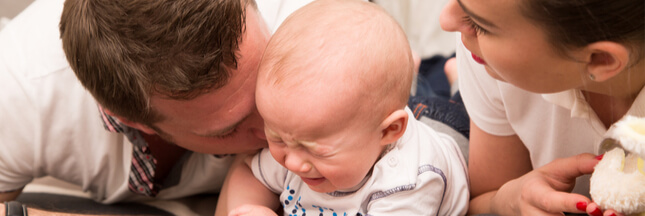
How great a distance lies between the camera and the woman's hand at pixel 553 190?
34.6 inches

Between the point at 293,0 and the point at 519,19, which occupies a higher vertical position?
the point at 519,19

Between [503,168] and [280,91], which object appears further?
[503,168]

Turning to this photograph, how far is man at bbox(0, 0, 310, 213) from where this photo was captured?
1.01 meters

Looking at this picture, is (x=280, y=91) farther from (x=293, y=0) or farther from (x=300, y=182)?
(x=293, y=0)

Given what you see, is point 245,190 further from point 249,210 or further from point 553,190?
point 553,190

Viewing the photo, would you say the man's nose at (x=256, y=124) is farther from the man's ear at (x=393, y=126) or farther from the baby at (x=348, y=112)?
the man's ear at (x=393, y=126)

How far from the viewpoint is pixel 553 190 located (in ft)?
3.09

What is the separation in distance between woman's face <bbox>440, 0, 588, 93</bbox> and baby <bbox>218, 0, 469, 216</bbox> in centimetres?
13

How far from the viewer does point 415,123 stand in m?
1.11

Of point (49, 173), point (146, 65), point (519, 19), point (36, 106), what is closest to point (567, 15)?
point (519, 19)

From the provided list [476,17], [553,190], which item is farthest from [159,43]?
[553,190]

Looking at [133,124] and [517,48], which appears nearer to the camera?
[517,48]

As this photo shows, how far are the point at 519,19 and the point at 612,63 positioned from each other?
5.2 inches

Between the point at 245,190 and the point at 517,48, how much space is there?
0.60 meters
